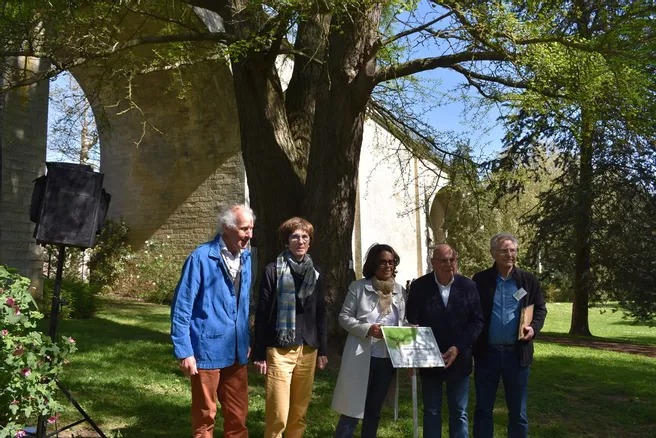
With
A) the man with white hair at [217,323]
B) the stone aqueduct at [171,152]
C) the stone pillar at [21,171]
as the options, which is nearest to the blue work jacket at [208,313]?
the man with white hair at [217,323]

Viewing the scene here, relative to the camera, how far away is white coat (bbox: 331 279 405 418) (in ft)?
13.1

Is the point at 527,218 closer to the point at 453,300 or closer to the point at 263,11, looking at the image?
the point at 263,11

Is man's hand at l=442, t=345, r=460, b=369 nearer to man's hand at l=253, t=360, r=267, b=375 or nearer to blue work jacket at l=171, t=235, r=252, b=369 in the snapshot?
man's hand at l=253, t=360, r=267, b=375

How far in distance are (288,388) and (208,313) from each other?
2.36ft

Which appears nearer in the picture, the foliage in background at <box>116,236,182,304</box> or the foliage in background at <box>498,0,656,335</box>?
the foliage in background at <box>498,0,656,335</box>

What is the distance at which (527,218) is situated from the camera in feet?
54.0

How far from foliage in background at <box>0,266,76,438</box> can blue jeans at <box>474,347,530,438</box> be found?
2821mm

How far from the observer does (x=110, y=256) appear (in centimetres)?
1614

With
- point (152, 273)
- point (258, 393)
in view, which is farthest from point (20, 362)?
point (152, 273)

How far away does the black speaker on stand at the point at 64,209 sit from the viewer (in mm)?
4043

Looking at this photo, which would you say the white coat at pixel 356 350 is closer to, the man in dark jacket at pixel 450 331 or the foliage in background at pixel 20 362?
the man in dark jacket at pixel 450 331

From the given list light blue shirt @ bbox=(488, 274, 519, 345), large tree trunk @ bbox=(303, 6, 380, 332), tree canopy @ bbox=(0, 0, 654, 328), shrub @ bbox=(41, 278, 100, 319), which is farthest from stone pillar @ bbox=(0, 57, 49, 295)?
light blue shirt @ bbox=(488, 274, 519, 345)

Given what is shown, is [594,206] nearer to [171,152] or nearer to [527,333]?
[171,152]

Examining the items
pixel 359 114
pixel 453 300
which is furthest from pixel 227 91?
pixel 453 300
